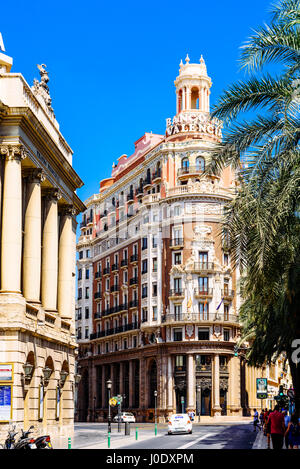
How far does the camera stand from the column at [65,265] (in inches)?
1790

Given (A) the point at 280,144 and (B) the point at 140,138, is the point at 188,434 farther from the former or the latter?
(B) the point at 140,138

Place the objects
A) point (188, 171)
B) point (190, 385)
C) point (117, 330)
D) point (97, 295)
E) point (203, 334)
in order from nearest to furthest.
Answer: point (190, 385) < point (203, 334) < point (188, 171) < point (117, 330) < point (97, 295)

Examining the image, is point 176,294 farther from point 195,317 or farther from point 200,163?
point 200,163

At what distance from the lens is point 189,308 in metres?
86.8

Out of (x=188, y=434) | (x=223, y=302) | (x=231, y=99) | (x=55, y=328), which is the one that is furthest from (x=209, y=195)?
(x=231, y=99)

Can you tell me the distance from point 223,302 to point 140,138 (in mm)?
30201

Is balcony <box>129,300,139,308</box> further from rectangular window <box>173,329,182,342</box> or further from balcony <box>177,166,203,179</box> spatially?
balcony <box>177,166,203,179</box>

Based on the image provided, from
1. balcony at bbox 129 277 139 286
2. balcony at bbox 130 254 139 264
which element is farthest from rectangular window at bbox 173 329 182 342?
balcony at bbox 130 254 139 264

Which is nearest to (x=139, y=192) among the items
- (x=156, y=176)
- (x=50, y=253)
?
(x=156, y=176)

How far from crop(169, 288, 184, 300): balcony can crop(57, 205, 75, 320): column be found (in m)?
41.0

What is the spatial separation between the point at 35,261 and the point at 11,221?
13.6ft

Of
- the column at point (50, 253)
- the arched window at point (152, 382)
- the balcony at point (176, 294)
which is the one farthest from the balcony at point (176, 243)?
the column at point (50, 253)

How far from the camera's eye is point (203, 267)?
290 ft

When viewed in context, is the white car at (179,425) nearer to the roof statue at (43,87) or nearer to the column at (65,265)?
the column at (65,265)
